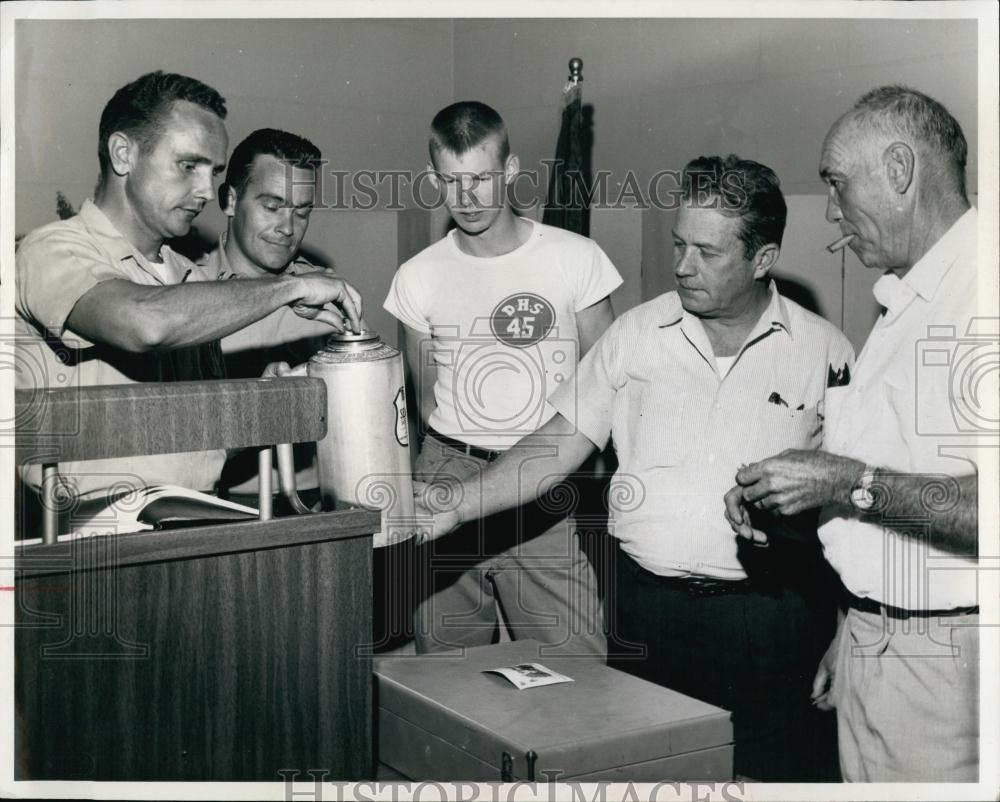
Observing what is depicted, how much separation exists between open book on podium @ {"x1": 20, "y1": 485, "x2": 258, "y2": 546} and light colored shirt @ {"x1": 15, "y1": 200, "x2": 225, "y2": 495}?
0.44m

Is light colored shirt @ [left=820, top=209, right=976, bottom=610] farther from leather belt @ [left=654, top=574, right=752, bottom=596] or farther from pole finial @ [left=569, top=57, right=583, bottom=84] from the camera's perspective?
pole finial @ [left=569, top=57, right=583, bottom=84]

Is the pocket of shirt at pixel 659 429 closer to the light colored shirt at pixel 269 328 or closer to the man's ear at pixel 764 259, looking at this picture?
the man's ear at pixel 764 259

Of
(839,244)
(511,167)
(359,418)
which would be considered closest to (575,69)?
(511,167)

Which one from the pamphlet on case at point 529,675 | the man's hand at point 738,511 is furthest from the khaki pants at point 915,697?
the pamphlet on case at point 529,675

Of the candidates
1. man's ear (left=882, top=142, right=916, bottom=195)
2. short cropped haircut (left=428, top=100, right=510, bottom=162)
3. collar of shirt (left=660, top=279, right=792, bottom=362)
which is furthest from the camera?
short cropped haircut (left=428, top=100, right=510, bottom=162)

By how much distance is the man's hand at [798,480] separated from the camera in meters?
1.44

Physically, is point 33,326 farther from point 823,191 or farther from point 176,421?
point 823,191

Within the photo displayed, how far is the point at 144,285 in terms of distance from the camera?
1521mm

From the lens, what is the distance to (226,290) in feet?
4.69

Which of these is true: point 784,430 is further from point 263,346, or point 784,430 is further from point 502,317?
point 263,346

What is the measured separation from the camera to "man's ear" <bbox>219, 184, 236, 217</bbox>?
1.89m

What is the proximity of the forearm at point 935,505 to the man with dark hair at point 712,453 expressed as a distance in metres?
0.26

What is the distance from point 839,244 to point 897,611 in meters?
0.68

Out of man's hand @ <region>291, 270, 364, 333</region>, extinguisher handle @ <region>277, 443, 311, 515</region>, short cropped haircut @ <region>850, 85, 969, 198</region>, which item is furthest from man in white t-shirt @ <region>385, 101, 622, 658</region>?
extinguisher handle @ <region>277, 443, 311, 515</region>
